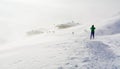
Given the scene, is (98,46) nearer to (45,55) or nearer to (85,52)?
(85,52)

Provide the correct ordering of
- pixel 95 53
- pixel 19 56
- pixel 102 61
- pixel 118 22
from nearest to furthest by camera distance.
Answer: pixel 102 61 < pixel 95 53 < pixel 19 56 < pixel 118 22

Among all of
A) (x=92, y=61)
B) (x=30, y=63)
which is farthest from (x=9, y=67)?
(x=92, y=61)

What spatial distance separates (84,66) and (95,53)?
296 cm

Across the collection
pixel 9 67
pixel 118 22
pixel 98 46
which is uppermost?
pixel 118 22

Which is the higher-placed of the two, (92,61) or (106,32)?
(106,32)

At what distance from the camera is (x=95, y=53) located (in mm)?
19734

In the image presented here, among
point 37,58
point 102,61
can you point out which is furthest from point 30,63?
point 102,61

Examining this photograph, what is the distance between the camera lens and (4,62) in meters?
20.5

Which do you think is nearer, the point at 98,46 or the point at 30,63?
the point at 30,63

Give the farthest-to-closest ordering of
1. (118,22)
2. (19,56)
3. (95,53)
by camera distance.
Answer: (118,22), (19,56), (95,53)

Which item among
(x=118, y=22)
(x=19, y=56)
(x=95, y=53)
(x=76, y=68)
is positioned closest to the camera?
(x=76, y=68)

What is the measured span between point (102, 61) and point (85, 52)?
2342 millimetres

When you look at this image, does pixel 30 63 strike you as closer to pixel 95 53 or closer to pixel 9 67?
pixel 9 67

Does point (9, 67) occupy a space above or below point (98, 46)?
below
